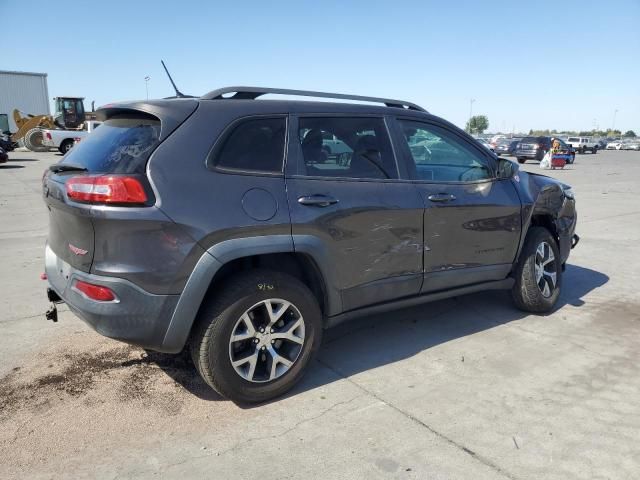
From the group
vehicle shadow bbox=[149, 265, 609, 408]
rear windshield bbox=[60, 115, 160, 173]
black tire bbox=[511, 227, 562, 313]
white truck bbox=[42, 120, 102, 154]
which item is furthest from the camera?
white truck bbox=[42, 120, 102, 154]

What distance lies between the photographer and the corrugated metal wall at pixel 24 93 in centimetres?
4306

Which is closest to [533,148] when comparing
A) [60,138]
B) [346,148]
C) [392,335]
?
[60,138]

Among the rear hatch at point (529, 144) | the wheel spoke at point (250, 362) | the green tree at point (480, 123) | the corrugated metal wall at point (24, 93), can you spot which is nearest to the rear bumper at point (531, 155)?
the rear hatch at point (529, 144)

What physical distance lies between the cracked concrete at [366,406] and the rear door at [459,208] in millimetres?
597

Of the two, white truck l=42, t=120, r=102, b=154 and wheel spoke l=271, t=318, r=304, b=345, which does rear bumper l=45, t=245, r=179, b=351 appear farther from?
white truck l=42, t=120, r=102, b=154

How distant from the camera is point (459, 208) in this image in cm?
400

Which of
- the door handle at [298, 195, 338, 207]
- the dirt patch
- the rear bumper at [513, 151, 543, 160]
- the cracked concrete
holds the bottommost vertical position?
the cracked concrete

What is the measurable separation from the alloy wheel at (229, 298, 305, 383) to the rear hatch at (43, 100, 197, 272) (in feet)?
3.01

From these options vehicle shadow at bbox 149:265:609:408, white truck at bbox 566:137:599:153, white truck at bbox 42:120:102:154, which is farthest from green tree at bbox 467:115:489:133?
vehicle shadow at bbox 149:265:609:408

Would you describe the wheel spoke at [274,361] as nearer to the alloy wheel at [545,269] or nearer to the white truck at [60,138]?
the alloy wheel at [545,269]

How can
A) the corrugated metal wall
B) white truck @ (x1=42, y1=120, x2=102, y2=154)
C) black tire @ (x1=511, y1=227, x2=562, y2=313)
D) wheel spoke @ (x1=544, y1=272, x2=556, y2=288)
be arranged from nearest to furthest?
1. black tire @ (x1=511, y1=227, x2=562, y2=313)
2. wheel spoke @ (x1=544, y1=272, x2=556, y2=288)
3. white truck @ (x1=42, y1=120, x2=102, y2=154)
4. the corrugated metal wall

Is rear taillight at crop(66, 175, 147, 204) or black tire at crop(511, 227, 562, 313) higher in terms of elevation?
rear taillight at crop(66, 175, 147, 204)

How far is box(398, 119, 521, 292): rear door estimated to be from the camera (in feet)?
12.7

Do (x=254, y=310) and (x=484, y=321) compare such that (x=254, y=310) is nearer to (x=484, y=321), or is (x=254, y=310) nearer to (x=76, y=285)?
(x=76, y=285)
